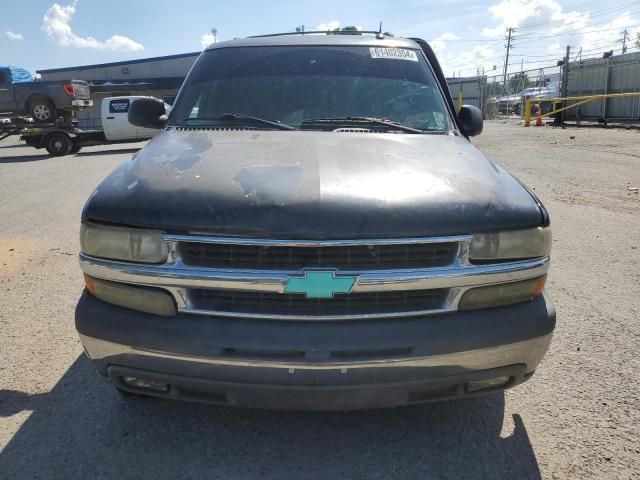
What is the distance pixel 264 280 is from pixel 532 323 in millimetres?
1149

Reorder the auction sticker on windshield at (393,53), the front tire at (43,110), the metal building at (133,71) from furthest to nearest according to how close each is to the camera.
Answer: the metal building at (133,71), the front tire at (43,110), the auction sticker on windshield at (393,53)

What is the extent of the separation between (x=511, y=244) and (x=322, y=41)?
2.32 meters

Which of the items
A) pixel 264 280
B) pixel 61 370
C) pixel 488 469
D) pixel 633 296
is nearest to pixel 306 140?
pixel 264 280

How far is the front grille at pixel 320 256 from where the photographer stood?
2.08 meters

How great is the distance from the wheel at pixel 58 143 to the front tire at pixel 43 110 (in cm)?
176

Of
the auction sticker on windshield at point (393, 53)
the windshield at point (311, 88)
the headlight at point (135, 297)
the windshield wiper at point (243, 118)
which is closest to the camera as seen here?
the headlight at point (135, 297)

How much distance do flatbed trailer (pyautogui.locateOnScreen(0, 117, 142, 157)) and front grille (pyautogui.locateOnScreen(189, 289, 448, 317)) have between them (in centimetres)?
1794

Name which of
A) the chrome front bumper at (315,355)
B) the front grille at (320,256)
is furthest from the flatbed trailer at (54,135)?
the front grille at (320,256)

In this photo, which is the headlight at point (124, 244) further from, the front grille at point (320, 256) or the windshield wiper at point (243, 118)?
the windshield wiper at point (243, 118)

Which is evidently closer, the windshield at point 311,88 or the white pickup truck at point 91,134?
the windshield at point 311,88

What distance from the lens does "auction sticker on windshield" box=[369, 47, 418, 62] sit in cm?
373

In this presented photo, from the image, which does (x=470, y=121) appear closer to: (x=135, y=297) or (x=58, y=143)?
(x=135, y=297)

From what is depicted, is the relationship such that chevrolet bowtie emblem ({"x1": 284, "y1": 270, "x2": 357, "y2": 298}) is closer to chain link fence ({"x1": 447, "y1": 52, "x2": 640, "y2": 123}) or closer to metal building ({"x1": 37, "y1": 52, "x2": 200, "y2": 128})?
chain link fence ({"x1": 447, "y1": 52, "x2": 640, "y2": 123})

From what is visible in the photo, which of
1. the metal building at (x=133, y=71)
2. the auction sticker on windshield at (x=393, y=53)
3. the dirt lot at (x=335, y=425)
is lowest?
the dirt lot at (x=335, y=425)
